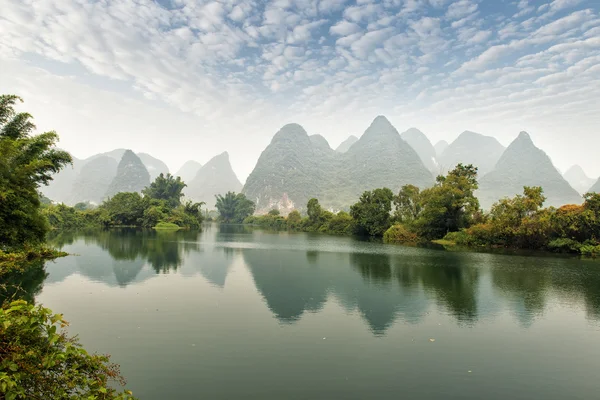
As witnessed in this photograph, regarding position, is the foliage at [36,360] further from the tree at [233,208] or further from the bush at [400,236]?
the tree at [233,208]

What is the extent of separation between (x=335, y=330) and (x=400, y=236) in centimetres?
4471

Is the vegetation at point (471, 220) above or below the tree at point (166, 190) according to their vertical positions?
below

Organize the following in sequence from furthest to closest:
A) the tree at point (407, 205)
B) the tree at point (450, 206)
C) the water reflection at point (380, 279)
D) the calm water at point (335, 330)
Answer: the tree at point (407, 205), the tree at point (450, 206), the water reflection at point (380, 279), the calm water at point (335, 330)

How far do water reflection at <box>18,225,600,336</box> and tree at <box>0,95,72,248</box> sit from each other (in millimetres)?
2435

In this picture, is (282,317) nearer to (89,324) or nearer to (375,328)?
(375,328)

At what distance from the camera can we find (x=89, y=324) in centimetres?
1162

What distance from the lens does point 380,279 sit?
69.4 ft

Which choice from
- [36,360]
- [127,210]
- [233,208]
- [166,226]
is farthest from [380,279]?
[233,208]

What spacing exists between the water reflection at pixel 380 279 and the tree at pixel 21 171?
2.43 meters

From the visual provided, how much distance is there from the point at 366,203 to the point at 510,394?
2413 inches

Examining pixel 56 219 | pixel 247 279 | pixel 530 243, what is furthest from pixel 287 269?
pixel 56 219

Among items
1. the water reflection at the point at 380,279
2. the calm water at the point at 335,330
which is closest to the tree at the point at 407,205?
the water reflection at the point at 380,279

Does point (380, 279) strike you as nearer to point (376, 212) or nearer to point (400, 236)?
point (400, 236)

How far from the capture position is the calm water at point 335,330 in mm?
8125
